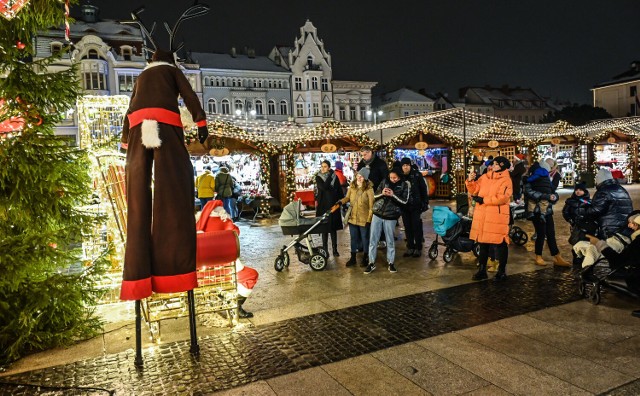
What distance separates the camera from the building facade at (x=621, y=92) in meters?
46.7

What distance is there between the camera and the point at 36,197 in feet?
14.3

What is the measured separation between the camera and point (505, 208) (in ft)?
21.6

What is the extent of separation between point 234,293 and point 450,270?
3926 millimetres

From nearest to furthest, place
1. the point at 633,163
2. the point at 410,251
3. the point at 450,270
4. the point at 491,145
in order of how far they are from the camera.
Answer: the point at 450,270 → the point at 410,251 → the point at 491,145 → the point at 633,163

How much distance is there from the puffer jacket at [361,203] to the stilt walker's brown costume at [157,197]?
161 inches

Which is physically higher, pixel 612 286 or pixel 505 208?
pixel 505 208

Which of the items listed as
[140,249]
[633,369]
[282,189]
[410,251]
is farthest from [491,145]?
[140,249]

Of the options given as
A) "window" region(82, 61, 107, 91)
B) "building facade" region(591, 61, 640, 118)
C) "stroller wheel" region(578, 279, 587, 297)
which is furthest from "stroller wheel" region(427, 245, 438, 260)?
"building facade" region(591, 61, 640, 118)

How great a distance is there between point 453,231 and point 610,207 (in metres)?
2.53

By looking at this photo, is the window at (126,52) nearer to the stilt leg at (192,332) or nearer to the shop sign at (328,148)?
the shop sign at (328,148)

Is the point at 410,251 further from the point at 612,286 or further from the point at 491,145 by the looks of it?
the point at 491,145

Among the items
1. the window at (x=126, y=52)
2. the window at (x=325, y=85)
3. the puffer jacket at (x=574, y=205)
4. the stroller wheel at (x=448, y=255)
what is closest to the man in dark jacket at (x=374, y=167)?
the stroller wheel at (x=448, y=255)

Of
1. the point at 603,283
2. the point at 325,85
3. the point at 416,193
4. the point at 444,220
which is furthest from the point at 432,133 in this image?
the point at 325,85

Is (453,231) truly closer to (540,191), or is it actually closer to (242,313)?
(540,191)
